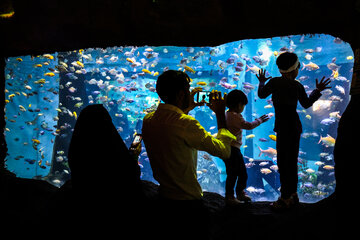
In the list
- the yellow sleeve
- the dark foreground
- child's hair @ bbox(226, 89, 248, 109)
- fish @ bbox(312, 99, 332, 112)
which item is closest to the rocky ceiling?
child's hair @ bbox(226, 89, 248, 109)

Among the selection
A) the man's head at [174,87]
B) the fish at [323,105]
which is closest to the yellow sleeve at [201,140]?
the man's head at [174,87]

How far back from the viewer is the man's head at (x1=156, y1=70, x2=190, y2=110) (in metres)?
2.00

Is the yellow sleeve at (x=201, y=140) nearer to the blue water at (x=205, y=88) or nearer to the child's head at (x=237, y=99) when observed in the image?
the child's head at (x=237, y=99)

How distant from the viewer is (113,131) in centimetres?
205

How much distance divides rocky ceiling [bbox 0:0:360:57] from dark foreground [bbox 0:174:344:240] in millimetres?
2288

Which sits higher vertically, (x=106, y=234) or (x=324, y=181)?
(x=106, y=234)

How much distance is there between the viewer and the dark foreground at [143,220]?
74.0 inches

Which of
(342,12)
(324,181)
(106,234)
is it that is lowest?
(324,181)

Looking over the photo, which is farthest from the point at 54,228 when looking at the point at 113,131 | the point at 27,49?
the point at 27,49

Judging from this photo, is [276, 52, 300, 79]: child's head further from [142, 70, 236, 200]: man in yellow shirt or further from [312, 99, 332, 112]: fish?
[312, 99, 332, 112]: fish

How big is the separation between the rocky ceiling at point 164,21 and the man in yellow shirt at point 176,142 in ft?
5.31

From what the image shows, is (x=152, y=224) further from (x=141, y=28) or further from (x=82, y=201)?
(x=141, y=28)

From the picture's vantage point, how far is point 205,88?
830 inches

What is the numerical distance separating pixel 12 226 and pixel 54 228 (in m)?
1.27
